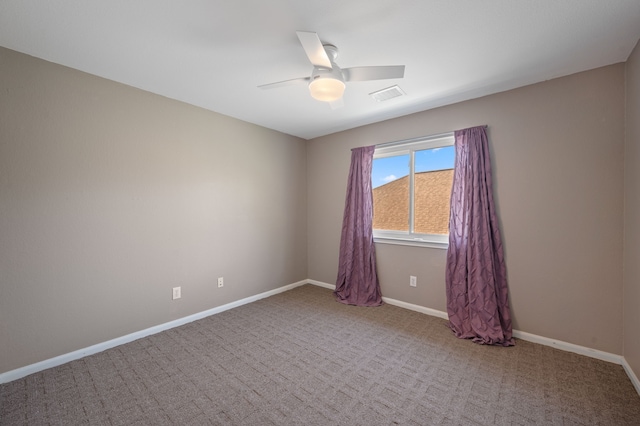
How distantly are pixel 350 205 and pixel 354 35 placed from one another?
220 centimetres

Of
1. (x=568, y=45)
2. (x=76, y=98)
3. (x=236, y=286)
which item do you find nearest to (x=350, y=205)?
(x=236, y=286)

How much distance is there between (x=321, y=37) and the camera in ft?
5.84

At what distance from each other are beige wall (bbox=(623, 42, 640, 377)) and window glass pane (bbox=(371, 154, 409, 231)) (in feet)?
6.02

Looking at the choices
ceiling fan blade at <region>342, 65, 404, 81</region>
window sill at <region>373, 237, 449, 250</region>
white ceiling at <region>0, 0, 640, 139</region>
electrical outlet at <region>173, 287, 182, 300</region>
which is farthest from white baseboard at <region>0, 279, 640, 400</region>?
ceiling fan blade at <region>342, 65, 404, 81</region>

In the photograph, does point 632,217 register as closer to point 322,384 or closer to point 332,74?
point 332,74

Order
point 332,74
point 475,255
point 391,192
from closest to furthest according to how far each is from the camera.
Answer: point 332,74 < point 475,255 < point 391,192

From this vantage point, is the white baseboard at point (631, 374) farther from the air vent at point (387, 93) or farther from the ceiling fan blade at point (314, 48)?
the ceiling fan blade at point (314, 48)

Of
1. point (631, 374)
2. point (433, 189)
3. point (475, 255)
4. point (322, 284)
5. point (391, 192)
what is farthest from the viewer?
point (322, 284)

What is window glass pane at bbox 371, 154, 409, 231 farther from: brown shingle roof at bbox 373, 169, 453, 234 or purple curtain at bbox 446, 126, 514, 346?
purple curtain at bbox 446, 126, 514, 346

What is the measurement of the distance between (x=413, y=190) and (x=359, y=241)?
3.23ft

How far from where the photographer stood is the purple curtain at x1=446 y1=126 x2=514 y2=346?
2.49m

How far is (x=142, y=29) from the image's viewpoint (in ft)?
5.57

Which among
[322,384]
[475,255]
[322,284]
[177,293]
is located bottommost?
[322,384]

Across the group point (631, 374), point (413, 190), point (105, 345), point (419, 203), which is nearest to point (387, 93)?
point (413, 190)
